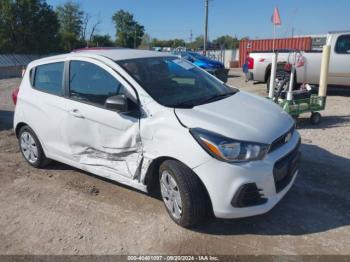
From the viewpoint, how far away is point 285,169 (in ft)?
11.2

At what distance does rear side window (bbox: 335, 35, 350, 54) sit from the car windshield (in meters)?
7.74

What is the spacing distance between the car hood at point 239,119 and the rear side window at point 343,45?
8.06 meters

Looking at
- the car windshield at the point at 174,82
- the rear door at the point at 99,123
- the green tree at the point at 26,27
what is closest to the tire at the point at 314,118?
the car windshield at the point at 174,82

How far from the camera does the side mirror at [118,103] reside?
3.56 m

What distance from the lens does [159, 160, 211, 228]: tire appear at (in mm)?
3215

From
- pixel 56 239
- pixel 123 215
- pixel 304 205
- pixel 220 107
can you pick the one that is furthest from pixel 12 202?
pixel 304 205

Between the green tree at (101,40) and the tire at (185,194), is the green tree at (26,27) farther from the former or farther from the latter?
the tire at (185,194)

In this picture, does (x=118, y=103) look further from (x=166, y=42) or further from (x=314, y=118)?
(x=166, y=42)

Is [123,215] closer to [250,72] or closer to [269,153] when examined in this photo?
[269,153]

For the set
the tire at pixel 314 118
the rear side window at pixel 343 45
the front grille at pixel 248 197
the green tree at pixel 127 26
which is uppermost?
the green tree at pixel 127 26

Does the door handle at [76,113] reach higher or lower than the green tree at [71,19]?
lower

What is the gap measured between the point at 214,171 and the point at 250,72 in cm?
912

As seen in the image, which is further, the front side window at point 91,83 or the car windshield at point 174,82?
the front side window at point 91,83

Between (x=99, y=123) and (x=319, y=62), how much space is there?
350 inches
